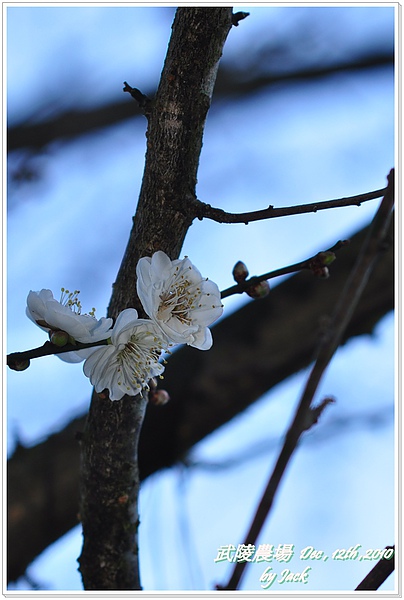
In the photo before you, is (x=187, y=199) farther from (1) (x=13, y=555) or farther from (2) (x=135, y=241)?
(1) (x=13, y=555)

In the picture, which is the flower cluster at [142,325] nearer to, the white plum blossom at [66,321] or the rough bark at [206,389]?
the white plum blossom at [66,321]

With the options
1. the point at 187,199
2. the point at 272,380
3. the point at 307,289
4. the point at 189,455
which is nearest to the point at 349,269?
the point at 307,289

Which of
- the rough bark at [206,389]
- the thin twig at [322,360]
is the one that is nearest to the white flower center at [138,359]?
the thin twig at [322,360]

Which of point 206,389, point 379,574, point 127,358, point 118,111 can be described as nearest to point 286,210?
point 127,358

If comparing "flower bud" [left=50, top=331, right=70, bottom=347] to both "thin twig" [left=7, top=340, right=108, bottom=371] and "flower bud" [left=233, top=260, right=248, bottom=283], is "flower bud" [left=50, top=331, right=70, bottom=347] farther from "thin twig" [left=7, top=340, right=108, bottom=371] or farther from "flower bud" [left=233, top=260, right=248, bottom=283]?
"flower bud" [left=233, top=260, right=248, bottom=283]

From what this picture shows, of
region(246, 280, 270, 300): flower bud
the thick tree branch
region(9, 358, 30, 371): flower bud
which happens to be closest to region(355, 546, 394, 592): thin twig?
region(246, 280, 270, 300): flower bud
